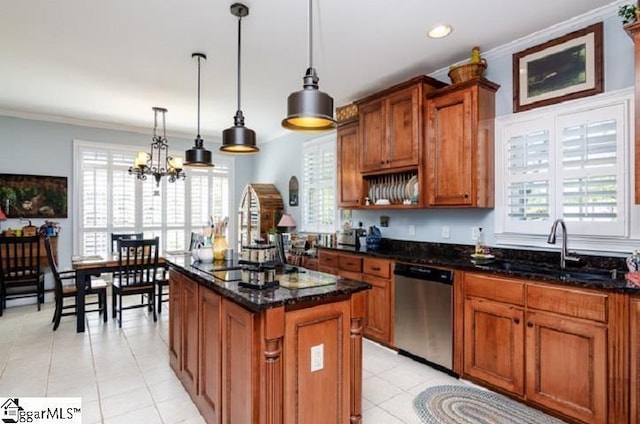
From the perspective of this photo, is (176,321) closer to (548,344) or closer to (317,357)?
(317,357)

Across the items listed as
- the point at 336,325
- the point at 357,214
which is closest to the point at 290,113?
the point at 336,325

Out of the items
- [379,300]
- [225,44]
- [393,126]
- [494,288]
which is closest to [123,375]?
[379,300]

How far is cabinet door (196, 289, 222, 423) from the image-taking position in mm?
2070

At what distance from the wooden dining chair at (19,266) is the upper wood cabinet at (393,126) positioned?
4311 millimetres

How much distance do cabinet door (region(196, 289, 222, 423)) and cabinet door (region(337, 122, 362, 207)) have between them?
7.88 feet

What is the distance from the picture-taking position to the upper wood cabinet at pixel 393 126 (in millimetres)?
3387

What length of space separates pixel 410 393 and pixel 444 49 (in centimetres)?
292

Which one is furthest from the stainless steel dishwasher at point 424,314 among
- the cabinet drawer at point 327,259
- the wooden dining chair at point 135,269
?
the wooden dining chair at point 135,269

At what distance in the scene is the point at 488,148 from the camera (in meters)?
3.12

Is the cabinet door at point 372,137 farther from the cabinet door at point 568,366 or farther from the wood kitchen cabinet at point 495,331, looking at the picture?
the cabinet door at point 568,366

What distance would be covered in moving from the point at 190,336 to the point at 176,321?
1.38 feet

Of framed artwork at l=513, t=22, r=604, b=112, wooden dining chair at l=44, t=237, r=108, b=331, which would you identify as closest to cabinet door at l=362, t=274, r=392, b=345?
framed artwork at l=513, t=22, r=604, b=112

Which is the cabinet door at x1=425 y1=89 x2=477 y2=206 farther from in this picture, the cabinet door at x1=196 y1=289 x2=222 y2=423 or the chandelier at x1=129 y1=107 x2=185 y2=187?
the chandelier at x1=129 y1=107 x2=185 y2=187

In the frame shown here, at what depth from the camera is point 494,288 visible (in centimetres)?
261
